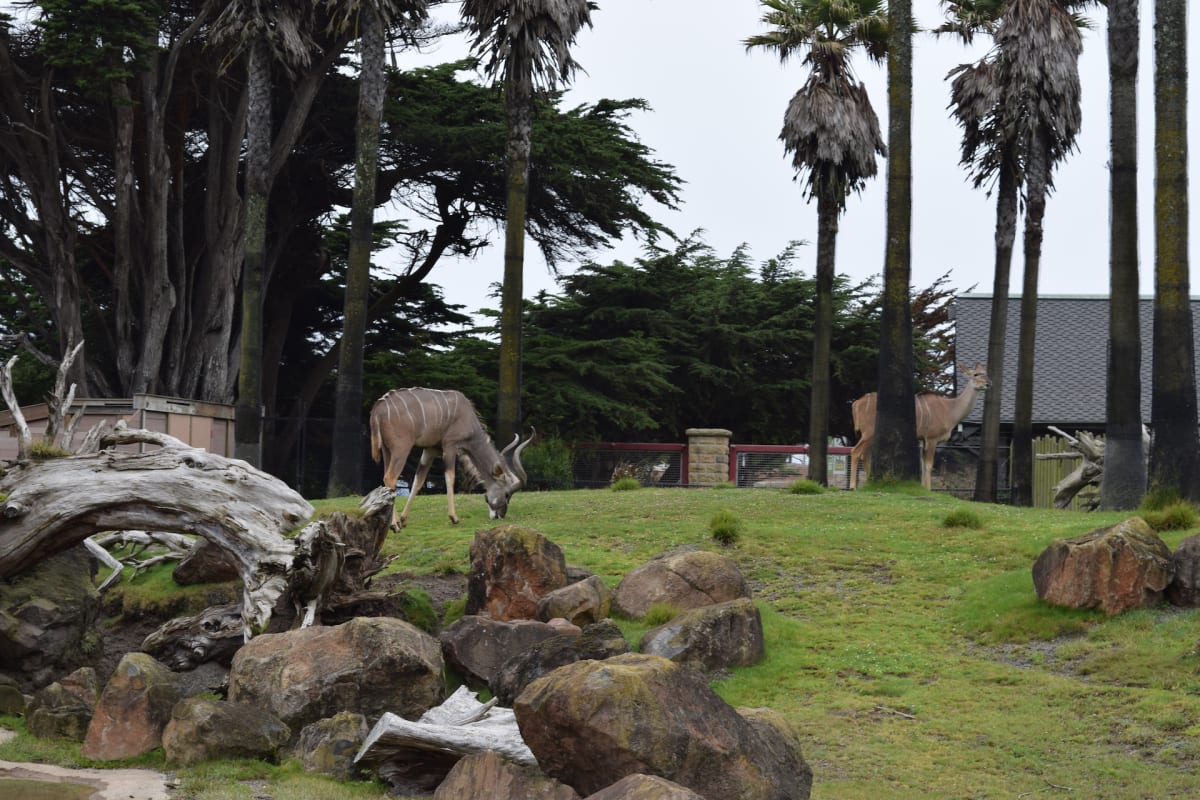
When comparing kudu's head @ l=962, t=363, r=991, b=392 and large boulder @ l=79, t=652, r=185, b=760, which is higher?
kudu's head @ l=962, t=363, r=991, b=392

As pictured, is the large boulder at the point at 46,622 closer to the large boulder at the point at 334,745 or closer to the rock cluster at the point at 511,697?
the rock cluster at the point at 511,697

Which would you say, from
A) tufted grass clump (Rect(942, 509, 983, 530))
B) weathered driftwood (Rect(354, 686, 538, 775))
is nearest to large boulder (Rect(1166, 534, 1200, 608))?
tufted grass clump (Rect(942, 509, 983, 530))

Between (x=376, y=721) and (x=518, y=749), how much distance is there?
183 cm

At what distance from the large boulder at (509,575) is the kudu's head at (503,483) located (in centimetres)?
550

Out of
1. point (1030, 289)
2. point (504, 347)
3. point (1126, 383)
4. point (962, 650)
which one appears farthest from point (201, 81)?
point (962, 650)

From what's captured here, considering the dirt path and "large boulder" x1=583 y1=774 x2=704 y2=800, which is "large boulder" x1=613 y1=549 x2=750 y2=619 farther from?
"large boulder" x1=583 y1=774 x2=704 y2=800

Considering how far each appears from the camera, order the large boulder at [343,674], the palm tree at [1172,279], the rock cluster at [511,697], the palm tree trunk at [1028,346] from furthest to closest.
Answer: the palm tree trunk at [1028,346] < the palm tree at [1172,279] < the large boulder at [343,674] < the rock cluster at [511,697]

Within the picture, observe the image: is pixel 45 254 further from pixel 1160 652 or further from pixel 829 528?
pixel 1160 652

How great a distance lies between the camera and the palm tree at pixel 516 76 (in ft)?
84.1

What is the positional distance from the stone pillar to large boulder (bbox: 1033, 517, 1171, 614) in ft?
68.5

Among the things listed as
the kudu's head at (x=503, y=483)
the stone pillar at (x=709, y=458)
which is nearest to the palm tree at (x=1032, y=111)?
the stone pillar at (x=709, y=458)

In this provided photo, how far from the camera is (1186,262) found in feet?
65.6

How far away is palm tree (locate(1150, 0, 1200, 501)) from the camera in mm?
19594

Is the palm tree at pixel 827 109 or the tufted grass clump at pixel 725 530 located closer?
the tufted grass clump at pixel 725 530
